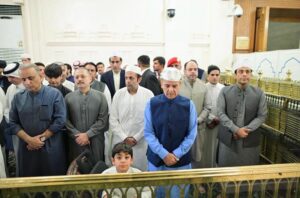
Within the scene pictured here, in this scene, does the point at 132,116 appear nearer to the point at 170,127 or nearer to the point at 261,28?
the point at 170,127

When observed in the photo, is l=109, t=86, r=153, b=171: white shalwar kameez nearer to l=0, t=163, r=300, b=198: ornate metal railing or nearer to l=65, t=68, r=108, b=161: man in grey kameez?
l=65, t=68, r=108, b=161: man in grey kameez

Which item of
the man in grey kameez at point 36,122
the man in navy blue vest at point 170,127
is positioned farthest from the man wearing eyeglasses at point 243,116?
the man in grey kameez at point 36,122

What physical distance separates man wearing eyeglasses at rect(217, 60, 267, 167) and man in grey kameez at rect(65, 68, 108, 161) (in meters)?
1.43

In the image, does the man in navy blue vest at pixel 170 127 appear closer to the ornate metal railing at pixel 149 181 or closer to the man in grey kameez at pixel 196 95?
the ornate metal railing at pixel 149 181

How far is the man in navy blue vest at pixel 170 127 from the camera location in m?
1.99

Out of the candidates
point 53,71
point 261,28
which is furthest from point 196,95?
point 261,28

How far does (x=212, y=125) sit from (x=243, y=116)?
0.74m

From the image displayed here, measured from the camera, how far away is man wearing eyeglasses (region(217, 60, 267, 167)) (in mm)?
2557

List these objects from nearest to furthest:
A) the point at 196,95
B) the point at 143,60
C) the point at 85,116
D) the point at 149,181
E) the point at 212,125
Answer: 1. the point at 149,181
2. the point at 85,116
3. the point at 196,95
4. the point at 212,125
5. the point at 143,60

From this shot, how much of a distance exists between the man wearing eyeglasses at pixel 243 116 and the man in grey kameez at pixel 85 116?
1432 millimetres

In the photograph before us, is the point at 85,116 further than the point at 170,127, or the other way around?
the point at 85,116

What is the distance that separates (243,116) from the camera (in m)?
2.59

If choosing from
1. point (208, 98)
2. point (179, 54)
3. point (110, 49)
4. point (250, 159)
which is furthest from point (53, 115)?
point (179, 54)

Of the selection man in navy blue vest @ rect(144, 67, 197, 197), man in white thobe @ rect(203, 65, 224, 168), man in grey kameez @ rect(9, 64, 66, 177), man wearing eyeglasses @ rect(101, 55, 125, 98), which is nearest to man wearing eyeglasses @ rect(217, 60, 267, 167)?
man in white thobe @ rect(203, 65, 224, 168)
